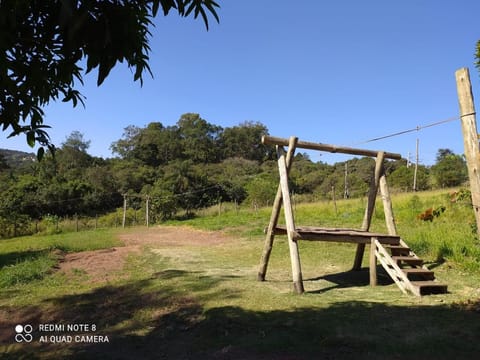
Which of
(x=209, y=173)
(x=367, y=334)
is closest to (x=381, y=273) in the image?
(x=367, y=334)

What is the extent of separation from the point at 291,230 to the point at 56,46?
479cm

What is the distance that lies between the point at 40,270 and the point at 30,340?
15.7 ft

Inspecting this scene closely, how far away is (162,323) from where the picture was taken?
4.71m

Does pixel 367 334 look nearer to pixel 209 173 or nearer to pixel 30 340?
pixel 30 340

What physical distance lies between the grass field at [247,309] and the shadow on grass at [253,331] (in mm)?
12

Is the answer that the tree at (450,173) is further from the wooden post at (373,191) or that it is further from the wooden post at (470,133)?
the wooden post at (470,133)

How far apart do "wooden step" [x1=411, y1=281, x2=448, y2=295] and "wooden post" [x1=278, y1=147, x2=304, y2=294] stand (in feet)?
5.53

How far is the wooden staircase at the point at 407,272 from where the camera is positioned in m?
5.54

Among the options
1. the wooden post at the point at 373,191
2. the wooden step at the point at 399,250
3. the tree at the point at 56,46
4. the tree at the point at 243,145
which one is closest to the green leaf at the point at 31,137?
the tree at the point at 56,46

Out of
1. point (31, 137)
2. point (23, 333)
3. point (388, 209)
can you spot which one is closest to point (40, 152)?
Result: point (31, 137)

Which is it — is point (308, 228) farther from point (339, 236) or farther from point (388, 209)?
point (388, 209)

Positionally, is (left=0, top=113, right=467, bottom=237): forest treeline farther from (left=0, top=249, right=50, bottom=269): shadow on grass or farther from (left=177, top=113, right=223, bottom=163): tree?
(left=0, top=249, right=50, bottom=269): shadow on grass

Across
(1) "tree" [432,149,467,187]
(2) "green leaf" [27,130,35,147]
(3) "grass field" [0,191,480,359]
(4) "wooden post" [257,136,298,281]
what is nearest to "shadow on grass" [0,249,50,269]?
(3) "grass field" [0,191,480,359]

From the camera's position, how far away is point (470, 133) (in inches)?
142
